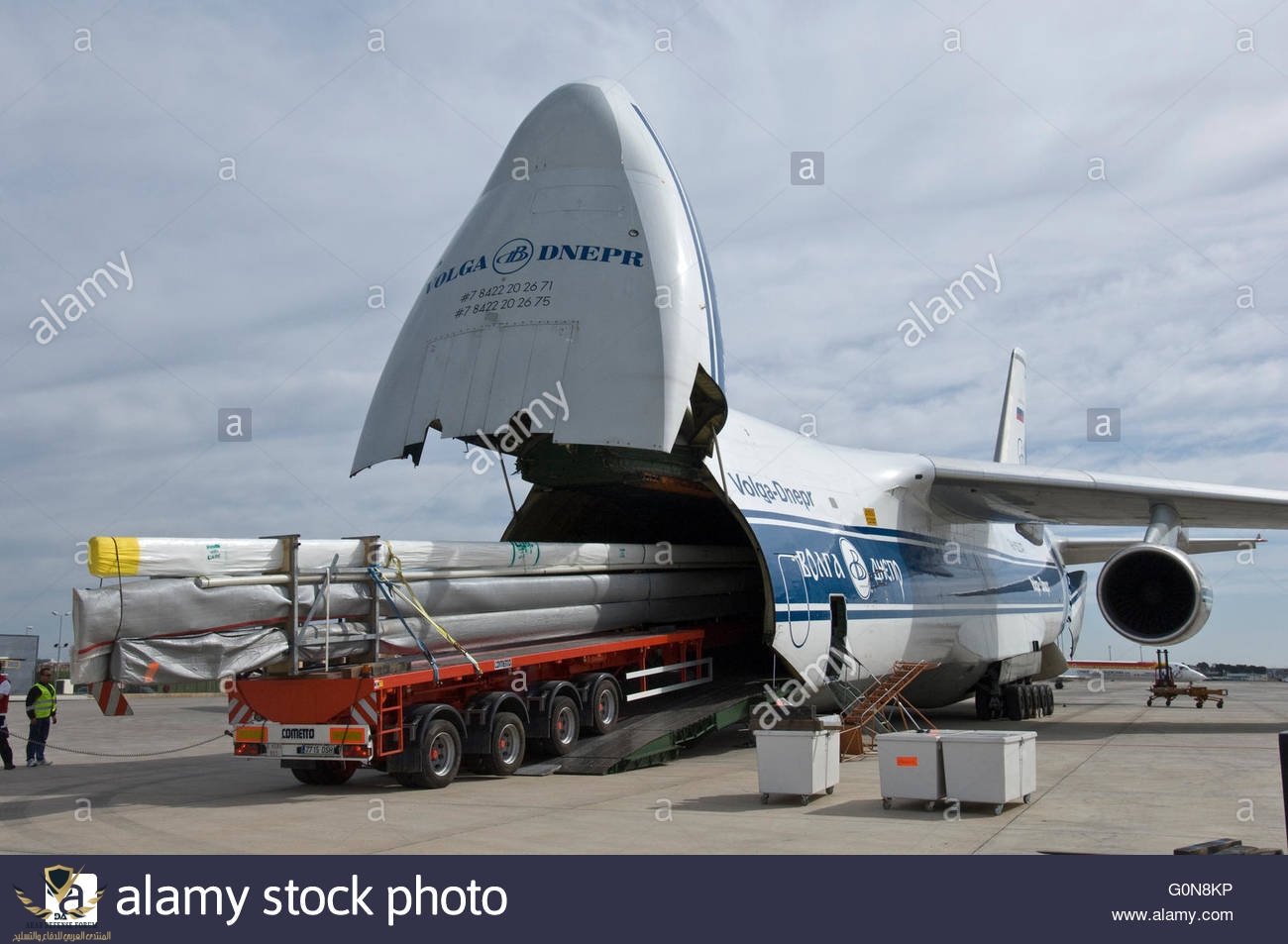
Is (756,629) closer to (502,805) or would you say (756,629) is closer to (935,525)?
(935,525)

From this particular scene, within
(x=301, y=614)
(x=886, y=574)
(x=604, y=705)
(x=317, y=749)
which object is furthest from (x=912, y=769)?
(x=886, y=574)

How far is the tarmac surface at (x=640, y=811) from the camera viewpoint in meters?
8.60

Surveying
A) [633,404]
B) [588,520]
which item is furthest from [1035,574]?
[633,404]

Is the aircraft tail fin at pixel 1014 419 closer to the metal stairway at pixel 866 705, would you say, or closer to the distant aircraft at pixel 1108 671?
the metal stairway at pixel 866 705

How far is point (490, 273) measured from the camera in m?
14.1

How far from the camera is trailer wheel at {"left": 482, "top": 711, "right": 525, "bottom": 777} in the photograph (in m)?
12.6

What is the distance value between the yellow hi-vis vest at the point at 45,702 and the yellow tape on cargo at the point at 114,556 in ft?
26.5

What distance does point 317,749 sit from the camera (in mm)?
11133

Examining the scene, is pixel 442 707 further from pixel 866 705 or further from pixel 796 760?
pixel 866 705

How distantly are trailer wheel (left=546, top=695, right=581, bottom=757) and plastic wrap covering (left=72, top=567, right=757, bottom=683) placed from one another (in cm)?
→ 90

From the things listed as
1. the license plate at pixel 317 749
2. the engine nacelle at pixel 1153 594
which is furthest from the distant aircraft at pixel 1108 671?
the license plate at pixel 317 749

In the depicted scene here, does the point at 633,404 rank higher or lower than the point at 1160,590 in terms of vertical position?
higher
